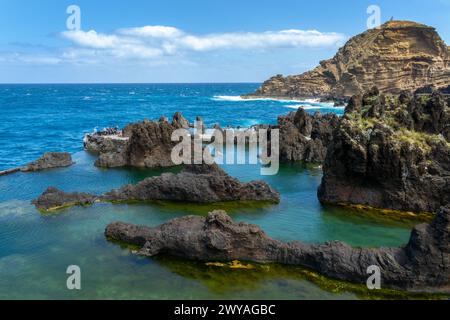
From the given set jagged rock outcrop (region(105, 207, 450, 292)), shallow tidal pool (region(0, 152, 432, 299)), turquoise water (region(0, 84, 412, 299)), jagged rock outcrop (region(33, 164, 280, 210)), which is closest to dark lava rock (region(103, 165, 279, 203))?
jagged rock outcrop (region(33, 164, 280, 210))

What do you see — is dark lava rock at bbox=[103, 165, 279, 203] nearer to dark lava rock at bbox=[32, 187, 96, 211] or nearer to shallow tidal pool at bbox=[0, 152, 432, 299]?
shallow tidal pool at bbox=[0, 152, 432, 299]

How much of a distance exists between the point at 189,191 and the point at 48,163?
23.1 metres

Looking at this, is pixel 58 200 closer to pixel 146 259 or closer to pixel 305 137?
pixel 146 259

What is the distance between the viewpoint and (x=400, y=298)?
64.9 feet

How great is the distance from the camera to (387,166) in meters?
32.5

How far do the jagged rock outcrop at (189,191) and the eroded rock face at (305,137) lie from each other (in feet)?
51.1

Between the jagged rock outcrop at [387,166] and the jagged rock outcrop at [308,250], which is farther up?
the jagged rock outcrop at [387,166]

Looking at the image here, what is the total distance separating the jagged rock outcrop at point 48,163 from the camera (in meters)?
47.6

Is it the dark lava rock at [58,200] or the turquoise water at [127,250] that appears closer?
the turquoise water at [127,250]

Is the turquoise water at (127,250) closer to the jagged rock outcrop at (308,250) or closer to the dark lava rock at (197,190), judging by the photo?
the jagged rock outcrop at (308,250)

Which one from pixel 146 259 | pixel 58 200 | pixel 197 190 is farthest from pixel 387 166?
pixel 58 200

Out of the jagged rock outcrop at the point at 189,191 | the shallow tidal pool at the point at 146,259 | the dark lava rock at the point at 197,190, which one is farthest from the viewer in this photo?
the dark lava rock at the point at 197,190

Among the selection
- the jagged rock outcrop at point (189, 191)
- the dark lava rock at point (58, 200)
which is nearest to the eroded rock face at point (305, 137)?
the jagged rock outcrop at point (189, 191)
